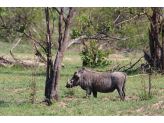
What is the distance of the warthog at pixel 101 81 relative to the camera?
844cm

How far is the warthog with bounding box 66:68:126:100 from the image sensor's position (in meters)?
8.44

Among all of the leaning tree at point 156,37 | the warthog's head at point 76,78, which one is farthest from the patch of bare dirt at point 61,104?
the leaning tree at point 156,37

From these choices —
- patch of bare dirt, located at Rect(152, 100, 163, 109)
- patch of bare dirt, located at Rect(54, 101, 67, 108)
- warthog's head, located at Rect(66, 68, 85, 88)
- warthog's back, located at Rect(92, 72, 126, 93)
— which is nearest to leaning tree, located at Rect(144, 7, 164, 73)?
warthog's back, located at Rect(92, 72, 126, 93)

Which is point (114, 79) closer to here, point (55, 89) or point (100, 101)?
point (100, 101)

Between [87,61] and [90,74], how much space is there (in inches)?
311

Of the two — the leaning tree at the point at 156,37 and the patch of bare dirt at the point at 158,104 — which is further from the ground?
the leaning tree at the point at 156,37

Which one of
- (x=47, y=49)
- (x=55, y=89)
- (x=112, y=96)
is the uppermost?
(x=47, y=49)

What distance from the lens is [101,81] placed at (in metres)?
8.66

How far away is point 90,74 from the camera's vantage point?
8953 millimetres

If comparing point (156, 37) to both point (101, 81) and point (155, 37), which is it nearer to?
point (155, 37)

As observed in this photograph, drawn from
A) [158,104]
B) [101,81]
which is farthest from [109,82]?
[158,104]

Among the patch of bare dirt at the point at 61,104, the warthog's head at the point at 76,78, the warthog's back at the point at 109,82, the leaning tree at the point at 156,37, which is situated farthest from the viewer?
the leaning tree at the point at 156,37

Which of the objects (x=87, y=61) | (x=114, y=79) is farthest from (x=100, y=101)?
(x=87, y=61)

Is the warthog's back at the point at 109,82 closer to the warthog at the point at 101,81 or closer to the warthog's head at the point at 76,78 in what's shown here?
the warthog at the point at 101,81
